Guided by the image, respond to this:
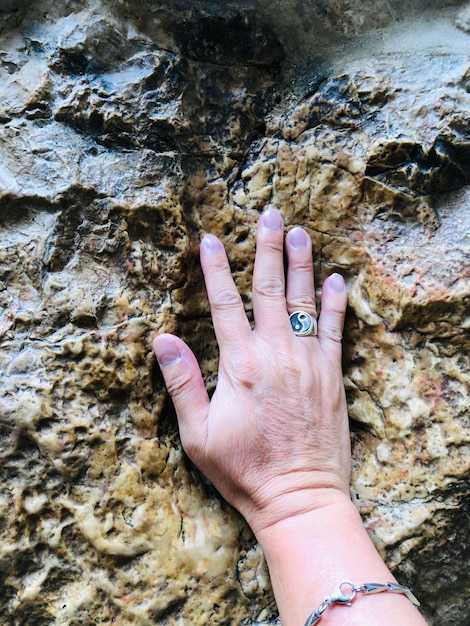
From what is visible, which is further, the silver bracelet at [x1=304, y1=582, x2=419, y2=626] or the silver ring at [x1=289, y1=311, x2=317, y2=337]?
the silver ring at [x1=289, y1=311, x2=317, y2=337]

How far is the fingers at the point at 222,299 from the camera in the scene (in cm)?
107

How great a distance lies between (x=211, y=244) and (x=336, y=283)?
0.95ft

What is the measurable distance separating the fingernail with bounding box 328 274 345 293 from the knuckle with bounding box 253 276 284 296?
0.39 feet

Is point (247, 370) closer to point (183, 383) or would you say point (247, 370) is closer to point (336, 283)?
point (183, 383)

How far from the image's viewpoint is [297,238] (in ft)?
3.72

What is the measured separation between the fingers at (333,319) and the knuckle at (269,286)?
113 millimetres

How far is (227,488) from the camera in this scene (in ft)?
3.42

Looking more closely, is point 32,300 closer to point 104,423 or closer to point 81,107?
point 104,423

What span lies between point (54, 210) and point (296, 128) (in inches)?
22.7

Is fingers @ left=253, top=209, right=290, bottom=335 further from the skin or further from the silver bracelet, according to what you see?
the silver bracelet

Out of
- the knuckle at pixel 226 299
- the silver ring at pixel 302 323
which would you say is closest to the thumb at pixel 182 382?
the knuckle at pixel 226 299

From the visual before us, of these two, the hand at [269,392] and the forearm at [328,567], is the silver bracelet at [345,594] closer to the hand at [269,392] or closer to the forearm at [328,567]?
the forearm at [328,567]

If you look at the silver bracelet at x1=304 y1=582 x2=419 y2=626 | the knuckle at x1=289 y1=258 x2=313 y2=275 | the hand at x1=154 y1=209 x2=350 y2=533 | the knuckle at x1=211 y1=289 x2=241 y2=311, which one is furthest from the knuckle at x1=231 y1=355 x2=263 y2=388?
the silver bracelet at x1=304 y1=582 x2=419 y2=626

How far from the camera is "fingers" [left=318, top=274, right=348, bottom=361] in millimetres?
1120
